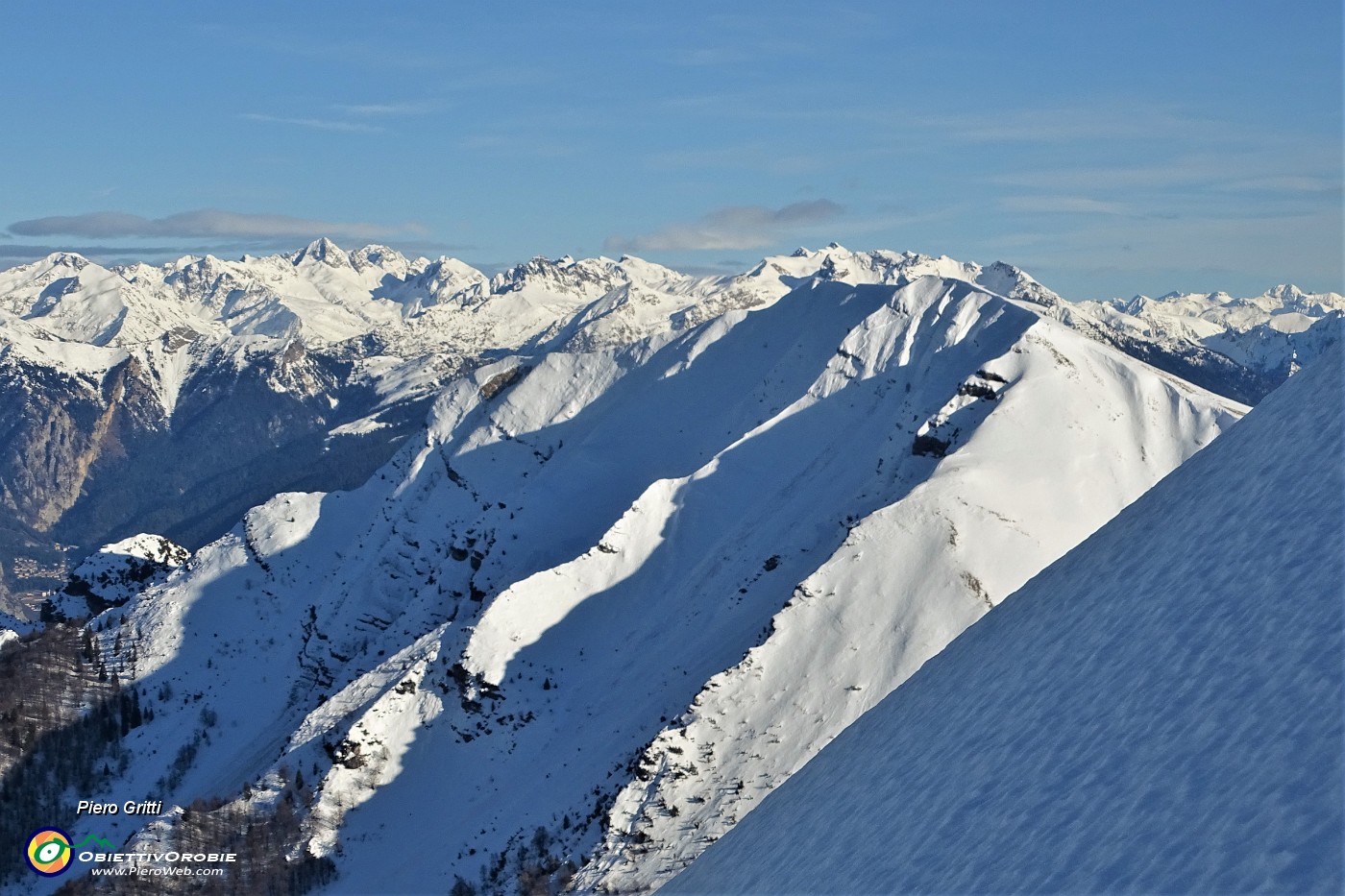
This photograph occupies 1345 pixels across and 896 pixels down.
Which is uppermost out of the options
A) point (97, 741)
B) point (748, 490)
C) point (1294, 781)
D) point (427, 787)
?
point (1294, 781)

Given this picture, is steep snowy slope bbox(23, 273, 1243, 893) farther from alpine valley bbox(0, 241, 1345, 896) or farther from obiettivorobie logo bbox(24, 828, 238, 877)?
obiettivorobie logo bbox(24, 828, 238, 877)

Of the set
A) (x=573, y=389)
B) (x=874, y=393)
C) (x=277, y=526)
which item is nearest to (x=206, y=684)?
(x=277, y=526)

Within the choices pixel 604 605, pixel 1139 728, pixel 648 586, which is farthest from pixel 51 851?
pixel 1139 728

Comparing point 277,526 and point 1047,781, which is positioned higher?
point 1047,781

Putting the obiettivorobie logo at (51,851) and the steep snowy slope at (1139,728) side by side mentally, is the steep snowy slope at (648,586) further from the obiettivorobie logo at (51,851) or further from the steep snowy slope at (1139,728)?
the steep snowy slope at (1139,728)

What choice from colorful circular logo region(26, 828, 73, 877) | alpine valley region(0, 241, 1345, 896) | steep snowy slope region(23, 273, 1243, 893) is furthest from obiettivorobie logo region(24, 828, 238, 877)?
steep snowy slope region(23, 273, 1243, 893)

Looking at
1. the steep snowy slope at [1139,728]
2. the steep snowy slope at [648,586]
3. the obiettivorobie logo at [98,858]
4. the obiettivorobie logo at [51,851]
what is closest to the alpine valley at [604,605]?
the steep snowy slope at [648,586]

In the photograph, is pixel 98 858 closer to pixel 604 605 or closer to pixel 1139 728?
pixel 604 605

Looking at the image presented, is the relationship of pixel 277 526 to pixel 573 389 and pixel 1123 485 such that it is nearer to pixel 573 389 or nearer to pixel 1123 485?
pixel 573 389
